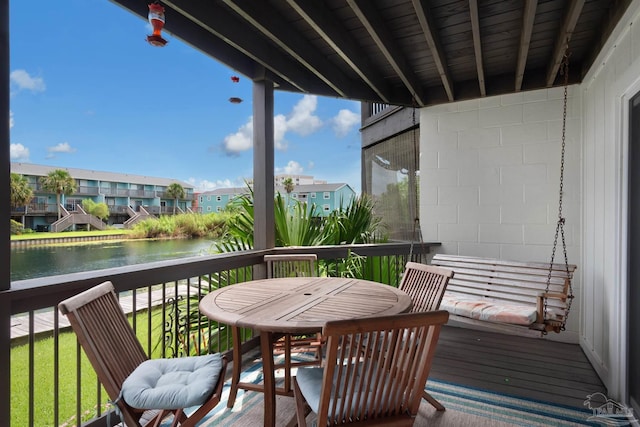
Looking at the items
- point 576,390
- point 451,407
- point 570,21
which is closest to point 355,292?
point 451,407

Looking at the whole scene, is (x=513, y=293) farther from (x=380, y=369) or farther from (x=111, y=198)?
(x=111, y=198)

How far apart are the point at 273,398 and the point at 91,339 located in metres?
0.98

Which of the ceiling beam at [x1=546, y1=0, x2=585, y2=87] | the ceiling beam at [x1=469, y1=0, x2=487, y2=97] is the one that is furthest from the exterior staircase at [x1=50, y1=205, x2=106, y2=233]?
the ceiling beam at [x1=546, y1=0, x2=585, y2=87]

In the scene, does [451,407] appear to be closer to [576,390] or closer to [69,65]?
[576,390]

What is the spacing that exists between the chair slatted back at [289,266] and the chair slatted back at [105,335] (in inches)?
54.4

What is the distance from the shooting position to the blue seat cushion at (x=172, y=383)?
5.06ft

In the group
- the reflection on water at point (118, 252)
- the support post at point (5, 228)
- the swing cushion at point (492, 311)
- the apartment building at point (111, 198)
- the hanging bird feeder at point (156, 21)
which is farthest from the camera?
the apartment building at point (111, 198)

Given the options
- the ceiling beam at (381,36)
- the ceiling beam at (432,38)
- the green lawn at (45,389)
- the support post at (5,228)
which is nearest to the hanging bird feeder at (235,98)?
the ceiling beam at (381,36)

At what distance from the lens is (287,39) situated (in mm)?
2801

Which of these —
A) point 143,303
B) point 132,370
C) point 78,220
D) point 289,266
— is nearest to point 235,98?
point 289,266

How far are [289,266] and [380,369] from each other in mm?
1944

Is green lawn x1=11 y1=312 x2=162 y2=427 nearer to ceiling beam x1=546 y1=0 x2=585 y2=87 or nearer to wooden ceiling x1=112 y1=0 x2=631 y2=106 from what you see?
wooden ceiling x1=112 y1=0 x2=631 y2=106

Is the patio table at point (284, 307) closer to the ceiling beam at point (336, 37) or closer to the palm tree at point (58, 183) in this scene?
the ceiling beam at point (336, 37)

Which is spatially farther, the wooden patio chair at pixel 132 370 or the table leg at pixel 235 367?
the table leg at pixel 235 367
